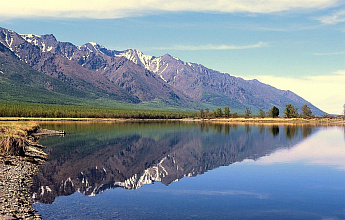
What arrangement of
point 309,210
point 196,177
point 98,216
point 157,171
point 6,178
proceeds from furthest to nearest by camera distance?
point 157,171
point 196,177
point 6,178
point 309,210
point 98,216

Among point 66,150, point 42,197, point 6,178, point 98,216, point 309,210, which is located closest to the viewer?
point 98,216

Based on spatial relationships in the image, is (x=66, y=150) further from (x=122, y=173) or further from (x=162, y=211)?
(x=162, y=211)

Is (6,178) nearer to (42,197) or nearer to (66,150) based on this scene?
(42,197)

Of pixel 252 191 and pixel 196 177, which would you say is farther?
pixel 196 177

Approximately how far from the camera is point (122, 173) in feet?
150

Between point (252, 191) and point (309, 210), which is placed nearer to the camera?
point (309, 210)

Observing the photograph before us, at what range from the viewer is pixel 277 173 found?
150 ft

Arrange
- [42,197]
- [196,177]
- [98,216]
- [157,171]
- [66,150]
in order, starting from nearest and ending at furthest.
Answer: [98,216], [42,197], [196,177], [157,171], [66,150]

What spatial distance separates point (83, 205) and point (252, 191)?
16779 mm

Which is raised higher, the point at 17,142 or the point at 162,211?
the point at 17,142

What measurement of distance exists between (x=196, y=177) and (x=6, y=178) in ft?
70.8

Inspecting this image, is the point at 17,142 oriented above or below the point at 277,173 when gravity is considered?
above

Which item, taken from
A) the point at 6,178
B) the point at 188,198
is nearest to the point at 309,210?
the point at 188,198

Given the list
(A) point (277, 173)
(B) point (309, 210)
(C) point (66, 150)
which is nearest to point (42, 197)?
(B) point (309, 210)
